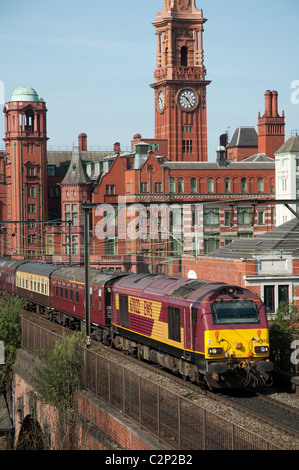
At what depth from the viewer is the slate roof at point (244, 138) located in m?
148

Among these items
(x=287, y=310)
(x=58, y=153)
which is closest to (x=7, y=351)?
(x=287, y=310)

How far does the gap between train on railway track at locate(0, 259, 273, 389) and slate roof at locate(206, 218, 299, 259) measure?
1445cm

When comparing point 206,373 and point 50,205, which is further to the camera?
point 50,205

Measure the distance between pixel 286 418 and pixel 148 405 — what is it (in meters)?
4.39

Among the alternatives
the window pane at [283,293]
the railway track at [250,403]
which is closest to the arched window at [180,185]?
the window pane at [283,293]

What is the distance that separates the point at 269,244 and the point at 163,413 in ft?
109

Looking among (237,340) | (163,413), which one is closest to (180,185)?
(237,340)

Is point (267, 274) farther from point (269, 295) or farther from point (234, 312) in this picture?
point (234, 312)

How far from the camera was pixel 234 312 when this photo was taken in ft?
80.6

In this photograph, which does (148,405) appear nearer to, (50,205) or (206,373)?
(206,373)

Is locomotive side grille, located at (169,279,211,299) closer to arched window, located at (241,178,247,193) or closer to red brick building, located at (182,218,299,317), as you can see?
red brick building, located at (182,218,299,317)

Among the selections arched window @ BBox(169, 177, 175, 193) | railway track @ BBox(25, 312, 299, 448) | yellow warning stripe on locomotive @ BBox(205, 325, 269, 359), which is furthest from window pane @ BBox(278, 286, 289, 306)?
arched window @ BBox(169, 177, 175, 193)

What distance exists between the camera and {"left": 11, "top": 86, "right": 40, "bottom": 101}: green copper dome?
118 meters
